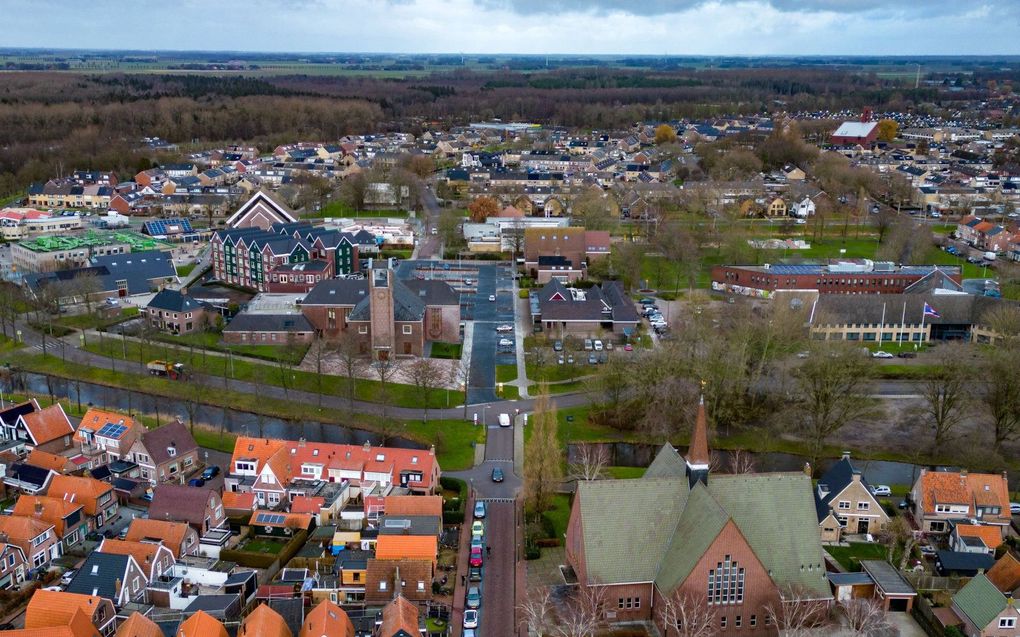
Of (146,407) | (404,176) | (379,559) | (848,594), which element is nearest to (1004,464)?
(848,594)

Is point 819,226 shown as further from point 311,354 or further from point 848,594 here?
point 848,594

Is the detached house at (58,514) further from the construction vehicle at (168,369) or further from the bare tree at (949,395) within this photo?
the bare tree at (949,395)

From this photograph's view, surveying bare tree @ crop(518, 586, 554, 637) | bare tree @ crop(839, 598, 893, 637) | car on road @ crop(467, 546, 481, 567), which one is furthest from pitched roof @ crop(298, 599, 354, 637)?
bare tree @ crop(839, 598, 893, 637)

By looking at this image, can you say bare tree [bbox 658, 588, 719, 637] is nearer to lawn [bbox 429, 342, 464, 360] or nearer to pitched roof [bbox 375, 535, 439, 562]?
pitched roof [bbox 375, 535, 439, 562]

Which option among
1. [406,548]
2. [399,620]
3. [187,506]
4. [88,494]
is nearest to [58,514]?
[88,494]

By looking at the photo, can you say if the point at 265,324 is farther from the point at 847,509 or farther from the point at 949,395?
the point at 949,395
